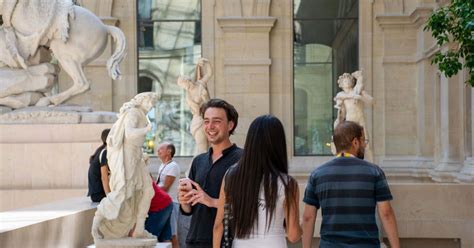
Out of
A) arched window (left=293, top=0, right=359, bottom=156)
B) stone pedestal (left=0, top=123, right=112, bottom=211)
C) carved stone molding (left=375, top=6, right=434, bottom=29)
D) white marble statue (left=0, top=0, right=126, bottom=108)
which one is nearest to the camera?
stone pedestal (left=0, top=123, right=112, bottom=211)

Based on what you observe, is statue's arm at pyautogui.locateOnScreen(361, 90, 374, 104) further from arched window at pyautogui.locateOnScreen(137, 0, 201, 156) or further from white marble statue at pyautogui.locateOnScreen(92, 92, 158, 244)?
white marble statue at pyautogui.locateOnScreen(92, 92, 158, 244)

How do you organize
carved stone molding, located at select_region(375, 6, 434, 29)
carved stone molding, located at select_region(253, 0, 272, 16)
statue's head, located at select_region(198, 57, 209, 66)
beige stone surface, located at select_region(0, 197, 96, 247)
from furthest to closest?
carved stone molding, located at select_region(253, 0, 272, 16), carved stone molding, located at select_region(375, 6, 434, 29), statue's head, located at select_region(198, 57, 209, 66), beige stone surface, located at select_region(0, 197, 96, 247)

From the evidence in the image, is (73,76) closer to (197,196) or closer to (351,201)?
(351,201)

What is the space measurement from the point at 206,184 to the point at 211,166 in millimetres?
115

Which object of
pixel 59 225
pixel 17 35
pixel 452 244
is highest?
pixel 17 35

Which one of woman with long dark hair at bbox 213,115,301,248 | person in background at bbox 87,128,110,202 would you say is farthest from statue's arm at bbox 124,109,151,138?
woman with long dark hair at bbox 213,115,301,248

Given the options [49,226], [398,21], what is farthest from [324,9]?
[49,226]

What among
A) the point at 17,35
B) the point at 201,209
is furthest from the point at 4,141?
the point at 201,209

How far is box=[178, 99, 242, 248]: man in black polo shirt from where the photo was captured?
5.85 m

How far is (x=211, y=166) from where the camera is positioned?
599cm

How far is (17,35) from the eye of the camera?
14070mm

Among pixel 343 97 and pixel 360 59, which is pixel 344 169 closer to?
pixel 343 97

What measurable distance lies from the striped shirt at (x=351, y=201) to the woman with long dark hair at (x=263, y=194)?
824 millimetres

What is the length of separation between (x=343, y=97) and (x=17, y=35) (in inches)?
390
